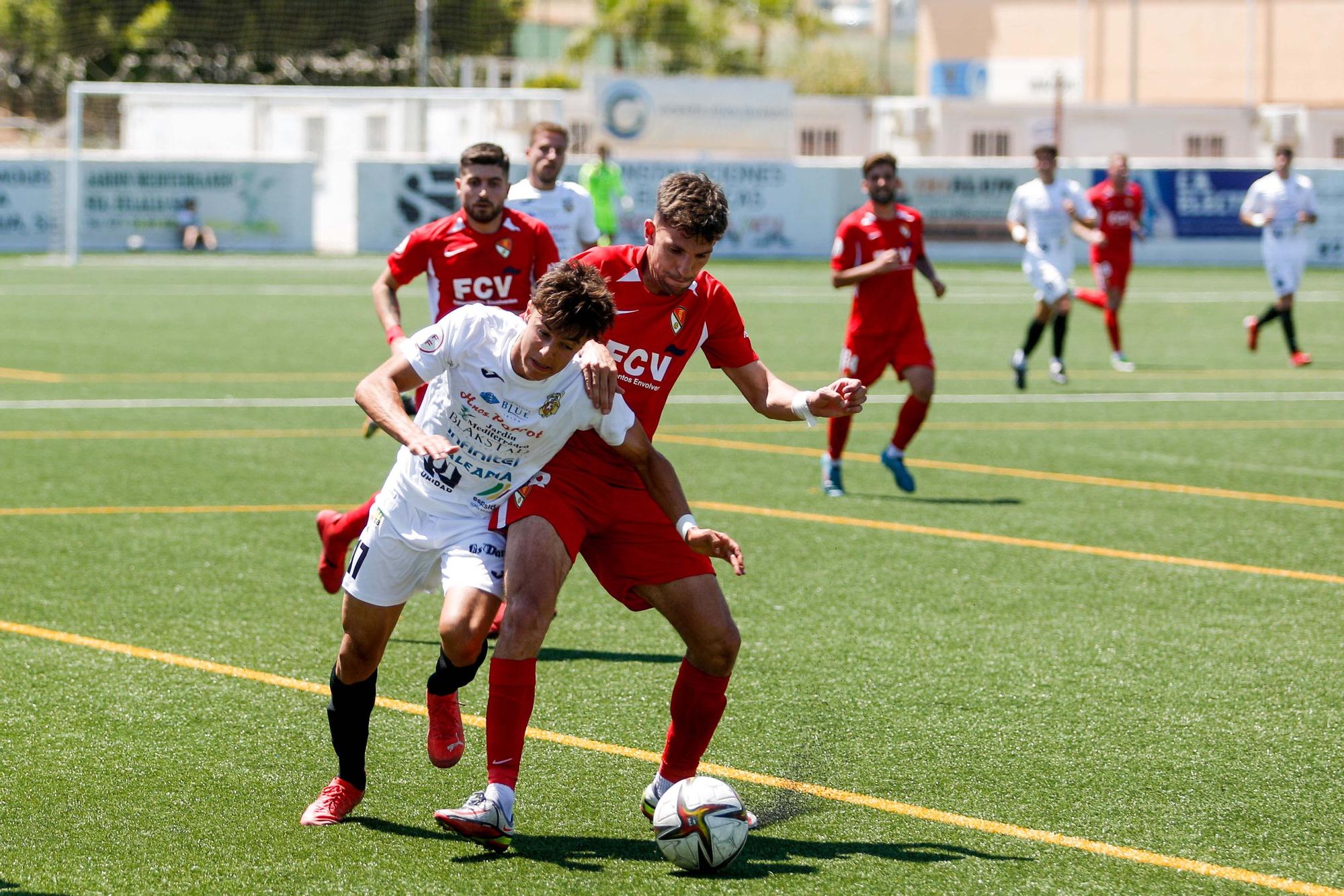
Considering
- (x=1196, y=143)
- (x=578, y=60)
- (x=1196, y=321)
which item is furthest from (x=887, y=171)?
(x=578, y=60)

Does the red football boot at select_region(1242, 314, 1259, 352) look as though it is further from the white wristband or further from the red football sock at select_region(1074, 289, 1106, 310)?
the white wristband

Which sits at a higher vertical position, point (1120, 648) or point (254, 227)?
point (254, 227)

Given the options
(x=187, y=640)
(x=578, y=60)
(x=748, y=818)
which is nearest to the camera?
(x=748, y=818)

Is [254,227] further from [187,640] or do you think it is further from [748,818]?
[748,818]

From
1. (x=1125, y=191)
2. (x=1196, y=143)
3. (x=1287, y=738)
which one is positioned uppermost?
(x=1196, y=143)

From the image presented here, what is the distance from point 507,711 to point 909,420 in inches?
280

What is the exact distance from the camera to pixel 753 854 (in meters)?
5.04

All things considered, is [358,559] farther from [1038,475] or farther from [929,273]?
[1038,475]

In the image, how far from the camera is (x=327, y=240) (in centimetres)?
3938

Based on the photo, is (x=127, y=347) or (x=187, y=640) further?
(x=127, y=347)

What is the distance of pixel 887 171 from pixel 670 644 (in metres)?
4.90

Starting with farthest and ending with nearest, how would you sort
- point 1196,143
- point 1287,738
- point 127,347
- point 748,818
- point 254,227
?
point 1196,143, point 254,227, point 127,347, point 1287,738, point 748,818

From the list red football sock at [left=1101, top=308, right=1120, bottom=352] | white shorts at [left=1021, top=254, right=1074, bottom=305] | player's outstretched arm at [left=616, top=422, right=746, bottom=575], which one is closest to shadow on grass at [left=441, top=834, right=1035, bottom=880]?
player's outstretched arm at [left=616, top=422, right=746, bottom=575]

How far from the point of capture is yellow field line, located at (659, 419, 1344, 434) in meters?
14.8
